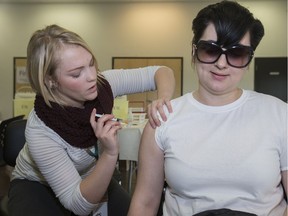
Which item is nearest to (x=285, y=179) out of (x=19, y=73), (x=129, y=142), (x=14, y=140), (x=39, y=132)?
(x=39, y=132)

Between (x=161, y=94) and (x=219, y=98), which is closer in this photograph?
(x=219, y=98)

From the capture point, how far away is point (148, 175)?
1029 mm

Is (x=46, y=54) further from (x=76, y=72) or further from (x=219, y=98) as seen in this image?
(x=219, y=98)

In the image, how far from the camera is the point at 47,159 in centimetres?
108

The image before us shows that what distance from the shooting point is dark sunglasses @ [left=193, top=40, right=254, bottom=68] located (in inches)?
34.6

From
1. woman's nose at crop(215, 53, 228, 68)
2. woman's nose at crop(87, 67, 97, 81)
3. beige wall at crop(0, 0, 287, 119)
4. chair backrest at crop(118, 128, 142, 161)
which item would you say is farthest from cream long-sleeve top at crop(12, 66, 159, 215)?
beige wall at crop(0, 0, 287, 119)

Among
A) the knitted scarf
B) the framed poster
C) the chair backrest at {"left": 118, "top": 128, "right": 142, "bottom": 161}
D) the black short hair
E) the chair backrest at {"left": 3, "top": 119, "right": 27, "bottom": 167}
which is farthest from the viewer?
the framed poster

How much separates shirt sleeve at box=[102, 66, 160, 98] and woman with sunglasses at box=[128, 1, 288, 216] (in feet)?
1.46

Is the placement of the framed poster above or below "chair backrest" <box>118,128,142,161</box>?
above

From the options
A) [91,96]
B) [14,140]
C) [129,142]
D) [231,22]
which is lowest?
[129,142]

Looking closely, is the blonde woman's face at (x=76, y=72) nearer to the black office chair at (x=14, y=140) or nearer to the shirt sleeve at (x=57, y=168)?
the shirt sleeve at (x=57, y=168)

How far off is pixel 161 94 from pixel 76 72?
0.36m

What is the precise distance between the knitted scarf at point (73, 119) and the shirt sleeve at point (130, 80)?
172mm

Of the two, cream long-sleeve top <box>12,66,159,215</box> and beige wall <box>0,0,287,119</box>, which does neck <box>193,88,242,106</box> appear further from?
beige wall <box>0,0,287,119</box>
